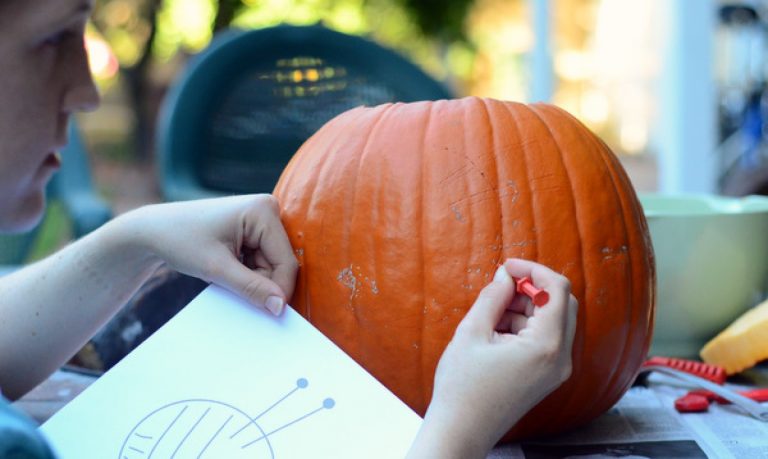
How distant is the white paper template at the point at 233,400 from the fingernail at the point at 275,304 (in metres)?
0.01

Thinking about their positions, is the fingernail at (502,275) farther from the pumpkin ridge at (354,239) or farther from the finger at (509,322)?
the pumpkin ridge at (354,239)

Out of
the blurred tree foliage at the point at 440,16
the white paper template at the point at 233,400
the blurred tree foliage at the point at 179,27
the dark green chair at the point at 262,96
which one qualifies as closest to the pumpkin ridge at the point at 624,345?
the white paper template at the point at 233,400

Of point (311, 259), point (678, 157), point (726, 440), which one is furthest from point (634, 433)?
point (678, 157)

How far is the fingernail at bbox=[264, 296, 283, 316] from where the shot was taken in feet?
2.15

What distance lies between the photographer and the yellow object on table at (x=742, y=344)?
2.66 ft

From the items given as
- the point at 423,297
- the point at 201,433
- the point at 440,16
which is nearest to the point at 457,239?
the point at 423,297

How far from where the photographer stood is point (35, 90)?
0.76 m

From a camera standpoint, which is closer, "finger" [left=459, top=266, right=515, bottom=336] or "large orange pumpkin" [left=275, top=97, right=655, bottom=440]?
"finger" [left=459, top=266, right=515, bottom=336]

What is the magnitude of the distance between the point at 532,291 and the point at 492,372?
2.8 inches

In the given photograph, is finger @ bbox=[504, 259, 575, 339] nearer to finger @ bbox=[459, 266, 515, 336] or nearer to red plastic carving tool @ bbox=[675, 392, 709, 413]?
finger @ bbox=[459, 266, 515, 336]

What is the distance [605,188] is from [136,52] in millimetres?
8054

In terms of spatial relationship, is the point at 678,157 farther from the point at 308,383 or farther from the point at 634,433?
the point at 308,383

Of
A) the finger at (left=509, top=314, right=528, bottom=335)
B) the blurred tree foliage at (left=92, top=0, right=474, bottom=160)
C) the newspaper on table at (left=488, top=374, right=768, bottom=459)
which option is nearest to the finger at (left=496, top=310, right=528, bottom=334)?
the finger at (left=509, top=314, right=528, bottom=335)

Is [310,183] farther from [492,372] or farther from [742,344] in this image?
[742,344]
